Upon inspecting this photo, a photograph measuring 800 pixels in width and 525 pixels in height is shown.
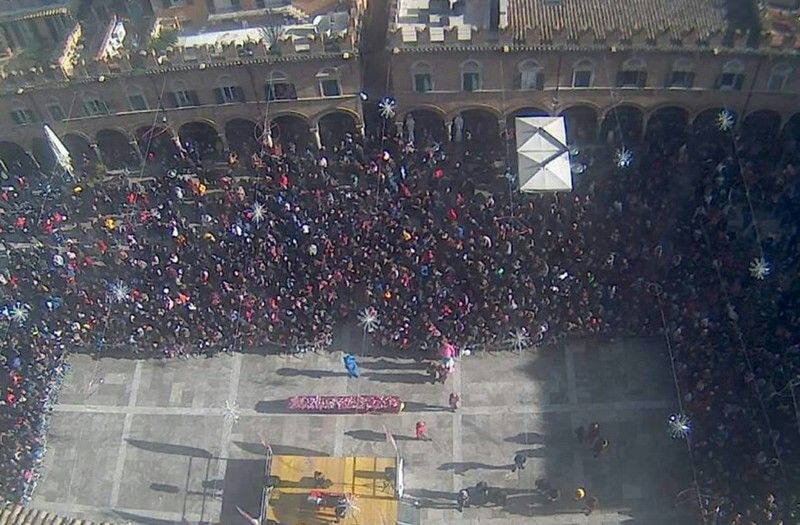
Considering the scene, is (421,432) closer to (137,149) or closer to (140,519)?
(140,519)

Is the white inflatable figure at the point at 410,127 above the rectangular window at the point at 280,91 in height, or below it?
below

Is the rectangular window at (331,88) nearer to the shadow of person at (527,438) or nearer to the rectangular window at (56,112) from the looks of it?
the rectangular window at (56,112)

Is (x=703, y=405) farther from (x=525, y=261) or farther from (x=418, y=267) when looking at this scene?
(x=418, y=267)

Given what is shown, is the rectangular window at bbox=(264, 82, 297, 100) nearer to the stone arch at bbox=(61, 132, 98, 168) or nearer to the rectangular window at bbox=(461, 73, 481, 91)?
the rectangular window at bbox=(461, 73, 481, 91)

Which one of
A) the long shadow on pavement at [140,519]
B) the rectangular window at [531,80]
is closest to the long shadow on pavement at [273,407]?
the long shadow on pavement at [140,519]

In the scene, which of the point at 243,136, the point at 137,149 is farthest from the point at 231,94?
the point at 137,149
